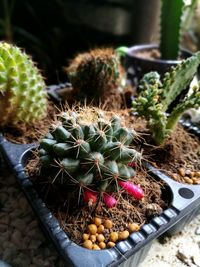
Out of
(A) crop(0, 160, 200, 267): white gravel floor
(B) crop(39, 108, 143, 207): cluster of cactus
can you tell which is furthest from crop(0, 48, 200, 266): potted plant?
(A) crop(0, 160, 200, 267): white gravel floor

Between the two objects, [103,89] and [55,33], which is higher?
[55,33]

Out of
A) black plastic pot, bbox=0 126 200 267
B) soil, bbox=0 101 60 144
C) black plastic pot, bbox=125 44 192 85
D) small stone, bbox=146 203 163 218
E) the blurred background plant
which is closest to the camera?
black plastic pot, bbox=0 126 200 267

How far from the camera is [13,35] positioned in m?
2.19

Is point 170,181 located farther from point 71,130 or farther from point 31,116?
point 31,116

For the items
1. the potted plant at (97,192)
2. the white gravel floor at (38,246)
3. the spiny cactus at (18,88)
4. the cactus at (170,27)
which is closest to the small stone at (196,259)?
the white gravel floor at (38,246)

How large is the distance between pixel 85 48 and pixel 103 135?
Answer: 5.30ft

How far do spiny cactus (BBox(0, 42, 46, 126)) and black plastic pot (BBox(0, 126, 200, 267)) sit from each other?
0.36 feet

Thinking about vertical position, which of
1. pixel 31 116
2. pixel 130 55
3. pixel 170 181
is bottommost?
pixel 31 116

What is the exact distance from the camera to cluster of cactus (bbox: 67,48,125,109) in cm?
102

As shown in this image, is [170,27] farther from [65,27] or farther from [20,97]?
[65,27]

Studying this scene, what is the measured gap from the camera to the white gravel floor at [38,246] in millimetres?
797

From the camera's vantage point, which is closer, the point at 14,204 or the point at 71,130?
the point at 71,130

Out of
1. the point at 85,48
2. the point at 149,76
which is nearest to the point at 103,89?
the point at 149,76

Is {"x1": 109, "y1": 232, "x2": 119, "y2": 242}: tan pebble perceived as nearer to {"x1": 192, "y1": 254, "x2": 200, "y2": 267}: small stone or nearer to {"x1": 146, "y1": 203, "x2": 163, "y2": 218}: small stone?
{"x1": 146, "y1": 203, "x2": 163, "y2": 218}: small stone
